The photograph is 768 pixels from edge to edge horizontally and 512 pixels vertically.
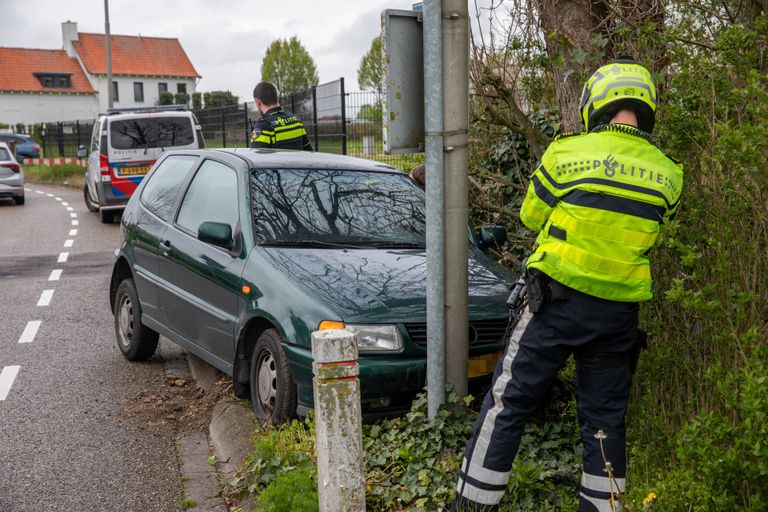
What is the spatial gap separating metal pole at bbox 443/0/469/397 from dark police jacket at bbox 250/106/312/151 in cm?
426

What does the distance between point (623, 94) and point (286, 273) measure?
2.21 metres

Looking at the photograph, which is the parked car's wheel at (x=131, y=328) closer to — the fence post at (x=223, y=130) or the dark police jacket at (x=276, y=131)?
the dark police jacket at (x=276, y=131)

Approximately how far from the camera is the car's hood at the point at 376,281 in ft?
15.3

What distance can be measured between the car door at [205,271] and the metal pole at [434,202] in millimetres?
1377

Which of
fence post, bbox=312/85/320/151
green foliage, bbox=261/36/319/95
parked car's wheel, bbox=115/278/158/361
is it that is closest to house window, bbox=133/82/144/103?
green foliage, bbox=261/36/319/95

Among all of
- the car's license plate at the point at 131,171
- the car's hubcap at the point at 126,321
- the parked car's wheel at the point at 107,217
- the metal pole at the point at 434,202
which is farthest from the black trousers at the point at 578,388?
the parked car's wheel at the point at 107,217

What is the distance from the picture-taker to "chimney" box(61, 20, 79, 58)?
7475 cm

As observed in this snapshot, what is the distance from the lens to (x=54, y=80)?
238 feet

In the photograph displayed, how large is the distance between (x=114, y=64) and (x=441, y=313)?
7517 cm

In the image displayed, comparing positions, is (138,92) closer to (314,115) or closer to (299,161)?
(314,115)

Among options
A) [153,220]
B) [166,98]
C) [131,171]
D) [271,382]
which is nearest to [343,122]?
[131,171]

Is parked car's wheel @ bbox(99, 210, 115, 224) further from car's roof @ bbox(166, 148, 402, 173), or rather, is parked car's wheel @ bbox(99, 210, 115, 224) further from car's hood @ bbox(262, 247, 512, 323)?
car's hood @ bbox(262, 247, 512, 323)

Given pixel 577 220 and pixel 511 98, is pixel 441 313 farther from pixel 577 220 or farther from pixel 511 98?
pixel 511 98

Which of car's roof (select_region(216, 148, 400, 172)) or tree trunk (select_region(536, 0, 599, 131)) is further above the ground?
tree trunk (select_region(536, 0, 599, 131))
